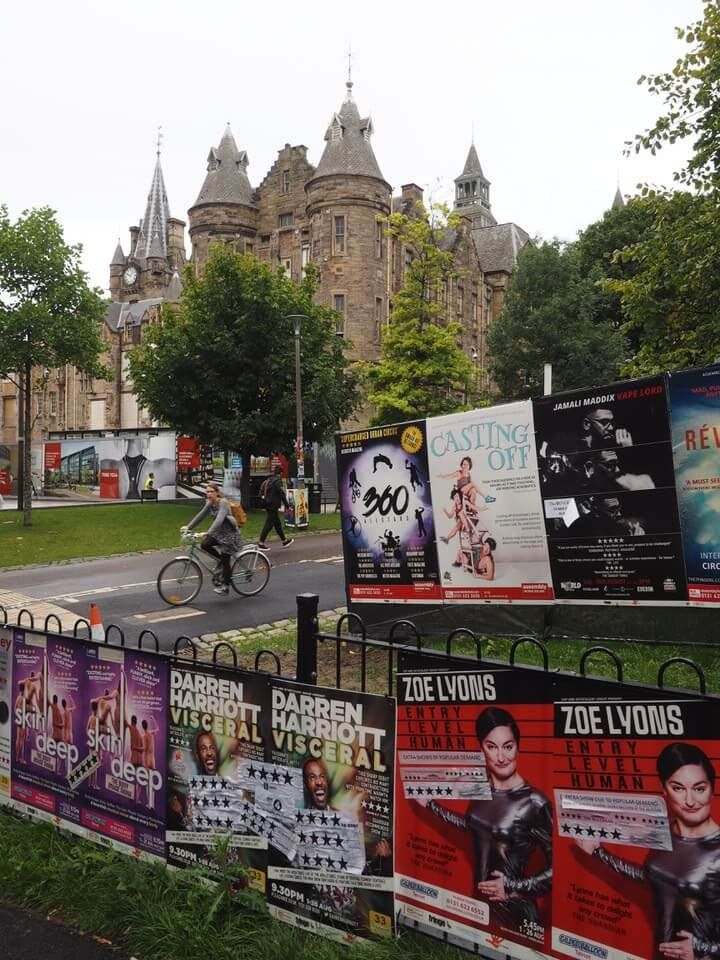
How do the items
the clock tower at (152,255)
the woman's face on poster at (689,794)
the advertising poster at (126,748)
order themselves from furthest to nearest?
1. the clock tower at (152,255)
2. the advertising poster at (126,748)
3. the woman's face on poster at (689,794)

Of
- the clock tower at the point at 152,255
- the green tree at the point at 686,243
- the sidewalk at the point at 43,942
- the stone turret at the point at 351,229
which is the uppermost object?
the clock tower at the point at 152,255

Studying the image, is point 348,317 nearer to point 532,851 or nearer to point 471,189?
point 532,851

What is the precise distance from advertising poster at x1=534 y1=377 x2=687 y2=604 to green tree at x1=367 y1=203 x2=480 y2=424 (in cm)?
2690

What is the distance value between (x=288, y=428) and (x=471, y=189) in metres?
78.2

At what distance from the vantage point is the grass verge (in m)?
3.57

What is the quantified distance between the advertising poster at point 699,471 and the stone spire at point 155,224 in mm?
93353

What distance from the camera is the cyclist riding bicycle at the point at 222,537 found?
12516mm

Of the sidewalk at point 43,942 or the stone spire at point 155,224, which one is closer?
the sidewalk at point 43,942

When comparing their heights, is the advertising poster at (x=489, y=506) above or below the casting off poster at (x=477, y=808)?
above

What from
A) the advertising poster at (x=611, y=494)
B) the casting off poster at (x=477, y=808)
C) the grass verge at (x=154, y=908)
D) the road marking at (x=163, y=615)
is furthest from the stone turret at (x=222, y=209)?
the casting off poster at (x=477, y=808)

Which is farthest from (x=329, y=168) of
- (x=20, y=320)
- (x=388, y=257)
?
(x=20, y=320)

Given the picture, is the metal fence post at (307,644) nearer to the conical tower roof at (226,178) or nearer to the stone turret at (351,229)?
the stone turret at (351,229)

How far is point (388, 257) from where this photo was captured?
51.6 m

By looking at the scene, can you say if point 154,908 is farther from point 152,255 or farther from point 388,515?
point 152,255
